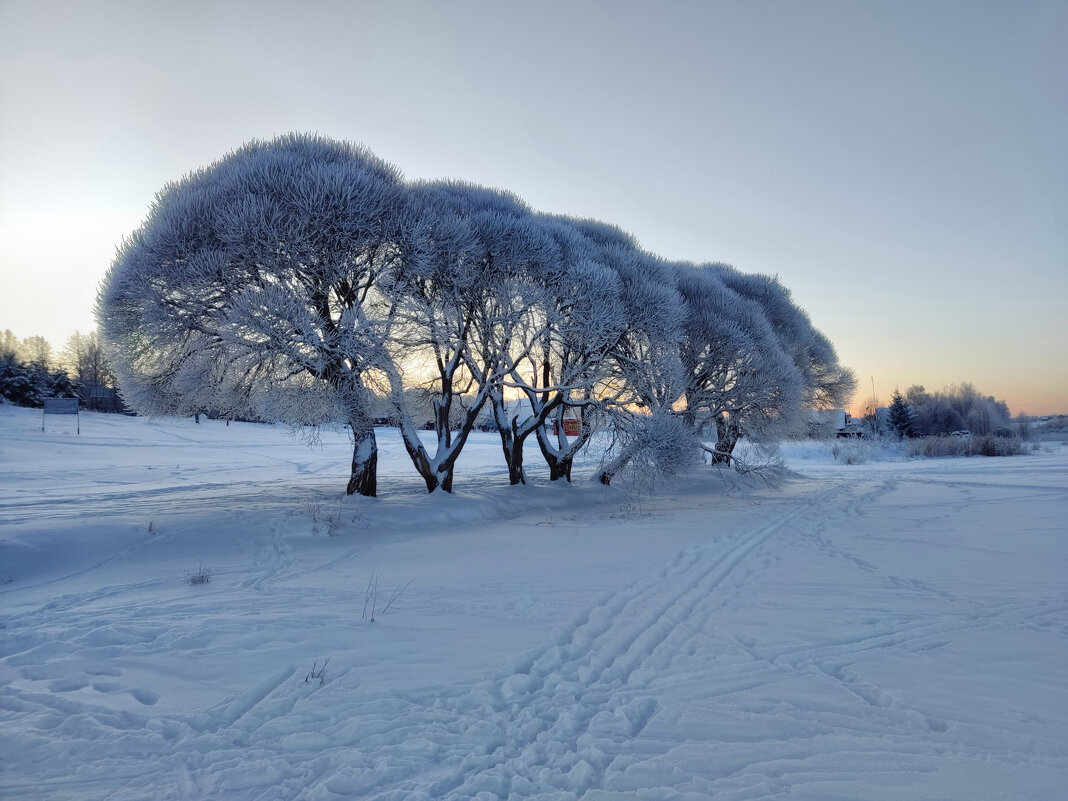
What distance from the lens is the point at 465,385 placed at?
20125mm

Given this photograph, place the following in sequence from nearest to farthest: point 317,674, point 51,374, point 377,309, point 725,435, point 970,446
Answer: point 317,674 → point 377,309 → point 725,435 → point 970,446 → point 51,374

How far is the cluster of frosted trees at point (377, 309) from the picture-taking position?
515 inches

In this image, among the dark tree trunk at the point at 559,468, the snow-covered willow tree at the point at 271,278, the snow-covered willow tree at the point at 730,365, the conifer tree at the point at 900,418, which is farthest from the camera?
the conifer tree at the point at 900,418

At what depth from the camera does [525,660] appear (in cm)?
529

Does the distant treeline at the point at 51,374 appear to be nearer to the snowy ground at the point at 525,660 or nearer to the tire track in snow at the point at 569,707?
the snowy ground at the point at 525,660

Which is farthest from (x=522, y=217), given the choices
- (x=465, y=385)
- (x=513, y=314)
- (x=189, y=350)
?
(x=189, y=350)

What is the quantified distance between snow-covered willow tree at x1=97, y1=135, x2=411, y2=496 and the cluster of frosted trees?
49mm

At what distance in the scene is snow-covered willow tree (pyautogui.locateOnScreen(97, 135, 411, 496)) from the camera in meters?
12.9

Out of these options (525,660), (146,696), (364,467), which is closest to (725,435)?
(364,467)

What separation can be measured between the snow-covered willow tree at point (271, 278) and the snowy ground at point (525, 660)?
3.58 metres

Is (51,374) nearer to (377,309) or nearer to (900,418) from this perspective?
(377,309)

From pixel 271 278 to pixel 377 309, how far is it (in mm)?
2681

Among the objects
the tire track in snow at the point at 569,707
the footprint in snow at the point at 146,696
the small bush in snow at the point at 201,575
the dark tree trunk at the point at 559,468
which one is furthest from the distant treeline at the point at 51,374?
the tire track in snow at the point at 569,707

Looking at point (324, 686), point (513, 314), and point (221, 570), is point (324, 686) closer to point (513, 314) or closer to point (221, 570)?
point (221, 570)
